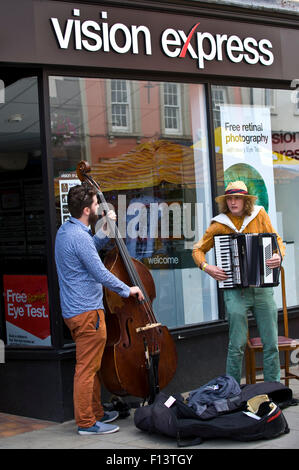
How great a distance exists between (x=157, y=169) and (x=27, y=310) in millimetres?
1961

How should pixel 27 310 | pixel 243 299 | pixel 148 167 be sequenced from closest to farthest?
pixel 243 299, pixel 27 310, pixel 148 167

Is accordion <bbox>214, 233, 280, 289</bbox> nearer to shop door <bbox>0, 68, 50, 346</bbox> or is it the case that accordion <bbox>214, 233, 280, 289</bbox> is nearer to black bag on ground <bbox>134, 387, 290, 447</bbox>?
black bag on ground <bbox>134, 387, 290, 447</bbox>

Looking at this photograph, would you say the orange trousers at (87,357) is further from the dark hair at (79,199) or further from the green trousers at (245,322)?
the green trousers at (245,322)

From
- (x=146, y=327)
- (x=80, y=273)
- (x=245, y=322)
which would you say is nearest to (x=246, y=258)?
(x=245, y=322)

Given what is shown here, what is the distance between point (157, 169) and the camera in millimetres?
7270

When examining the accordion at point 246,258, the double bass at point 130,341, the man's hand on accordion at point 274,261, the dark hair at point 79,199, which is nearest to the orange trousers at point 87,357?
the double bass at point 130,341

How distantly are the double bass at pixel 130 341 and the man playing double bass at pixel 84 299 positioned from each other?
121 millimetres

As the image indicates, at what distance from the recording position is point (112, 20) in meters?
6.46

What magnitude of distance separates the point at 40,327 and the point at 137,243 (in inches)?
52.8

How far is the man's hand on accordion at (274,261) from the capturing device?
5.96m
